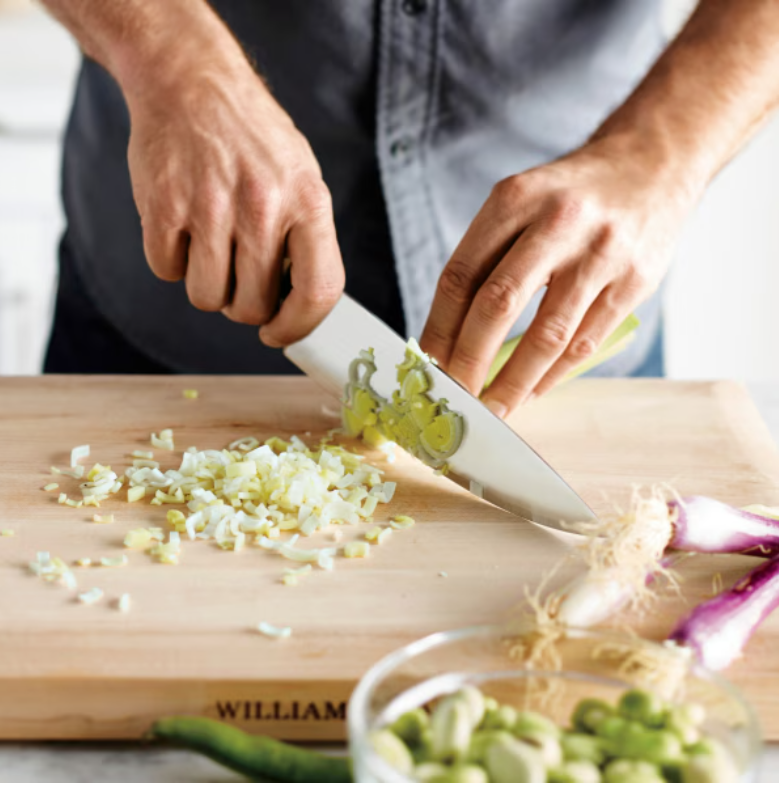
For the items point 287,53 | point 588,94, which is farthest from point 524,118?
point 287,53

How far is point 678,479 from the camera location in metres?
1.37

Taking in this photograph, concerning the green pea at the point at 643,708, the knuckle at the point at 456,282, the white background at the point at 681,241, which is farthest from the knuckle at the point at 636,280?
the white background at the point at 681,241

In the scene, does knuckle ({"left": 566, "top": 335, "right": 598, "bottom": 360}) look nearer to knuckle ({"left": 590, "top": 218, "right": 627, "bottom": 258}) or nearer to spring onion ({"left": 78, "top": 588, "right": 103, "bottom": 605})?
knuckle ({"left": 590, "top": 218, "right": 627, "bottom": 258})

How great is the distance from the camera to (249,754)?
0.81 metres

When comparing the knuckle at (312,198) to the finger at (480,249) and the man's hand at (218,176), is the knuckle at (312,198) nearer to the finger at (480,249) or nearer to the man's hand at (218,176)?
the man's hand at (218,176)

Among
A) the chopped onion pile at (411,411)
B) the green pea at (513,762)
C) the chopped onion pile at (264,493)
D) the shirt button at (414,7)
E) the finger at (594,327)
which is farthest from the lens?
the shirt button at (414,7)

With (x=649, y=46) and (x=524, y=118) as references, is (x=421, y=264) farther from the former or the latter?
(x=649, y=46)

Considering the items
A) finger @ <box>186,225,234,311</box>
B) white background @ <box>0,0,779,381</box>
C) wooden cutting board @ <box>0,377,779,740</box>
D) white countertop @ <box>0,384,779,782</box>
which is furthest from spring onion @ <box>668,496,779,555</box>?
white background @ <box>0,0,779,381</box>

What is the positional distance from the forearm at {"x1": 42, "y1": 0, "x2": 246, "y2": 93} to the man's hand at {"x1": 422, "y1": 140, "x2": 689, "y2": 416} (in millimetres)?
→ 410

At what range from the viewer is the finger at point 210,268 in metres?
1.32

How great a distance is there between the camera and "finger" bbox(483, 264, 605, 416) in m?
1.33

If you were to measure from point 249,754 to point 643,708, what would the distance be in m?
0.31

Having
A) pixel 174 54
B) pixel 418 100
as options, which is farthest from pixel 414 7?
pixel 174 54

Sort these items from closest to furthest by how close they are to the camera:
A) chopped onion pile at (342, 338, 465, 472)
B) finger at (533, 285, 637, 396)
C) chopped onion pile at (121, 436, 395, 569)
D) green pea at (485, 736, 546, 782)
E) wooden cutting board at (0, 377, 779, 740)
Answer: green pea at (485, 736, 546, 782), wooden cutting board at (0, 377, 779, 740), chopped onion pile at (121, 436, 395, 569), chopped onion pile at (342, 338, 465, 472), finger at (533, 285, 637, 396)
